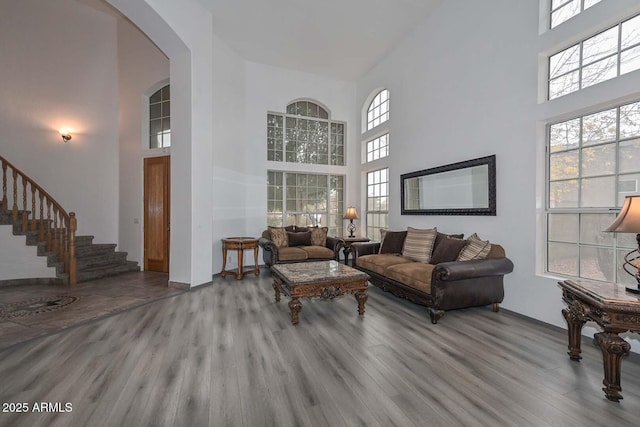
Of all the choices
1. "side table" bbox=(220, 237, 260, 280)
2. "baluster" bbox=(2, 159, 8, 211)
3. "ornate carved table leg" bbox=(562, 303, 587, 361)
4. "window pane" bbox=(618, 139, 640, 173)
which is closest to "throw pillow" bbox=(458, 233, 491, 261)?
"ornate carved table leg" bbox=(562, 303, 587, 361)

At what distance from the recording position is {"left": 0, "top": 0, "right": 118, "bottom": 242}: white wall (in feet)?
17.5

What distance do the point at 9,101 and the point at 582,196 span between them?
352 inches

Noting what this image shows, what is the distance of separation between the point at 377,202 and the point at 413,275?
328 cm

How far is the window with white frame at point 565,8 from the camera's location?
2900mm

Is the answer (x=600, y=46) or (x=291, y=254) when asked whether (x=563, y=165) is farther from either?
(x=291, y=254)

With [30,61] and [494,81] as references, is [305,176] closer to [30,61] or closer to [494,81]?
[494,81]

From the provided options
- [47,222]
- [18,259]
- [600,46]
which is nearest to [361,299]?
[600,46]

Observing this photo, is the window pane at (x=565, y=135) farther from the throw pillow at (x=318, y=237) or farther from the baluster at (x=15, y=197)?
the baluster at (x=15, y=197)

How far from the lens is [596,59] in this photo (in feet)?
9.22

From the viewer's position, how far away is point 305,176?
23.1 ft

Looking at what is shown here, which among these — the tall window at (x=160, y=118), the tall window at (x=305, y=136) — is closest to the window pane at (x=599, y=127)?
the tall window at (x=305, y=136)

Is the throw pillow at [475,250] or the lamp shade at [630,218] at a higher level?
the lamp shade at [630,218]

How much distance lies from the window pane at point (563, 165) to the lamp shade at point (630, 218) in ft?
3.78

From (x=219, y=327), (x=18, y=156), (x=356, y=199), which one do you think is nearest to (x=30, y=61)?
(x=18, y=156)
